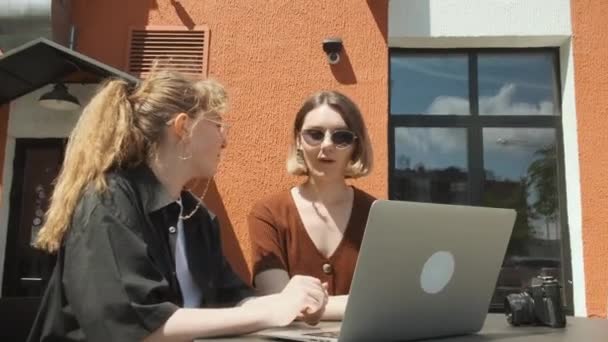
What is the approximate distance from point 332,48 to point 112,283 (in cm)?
285

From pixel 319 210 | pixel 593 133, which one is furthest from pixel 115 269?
pixel 593 133

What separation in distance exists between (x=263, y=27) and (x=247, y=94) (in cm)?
47

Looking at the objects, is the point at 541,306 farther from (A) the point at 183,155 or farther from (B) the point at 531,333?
(A) the point at 183,155

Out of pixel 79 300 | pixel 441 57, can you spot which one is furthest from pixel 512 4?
pixel 79 300

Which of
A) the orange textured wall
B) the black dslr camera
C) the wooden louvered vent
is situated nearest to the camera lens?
the black dslr camera

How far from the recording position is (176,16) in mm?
3873

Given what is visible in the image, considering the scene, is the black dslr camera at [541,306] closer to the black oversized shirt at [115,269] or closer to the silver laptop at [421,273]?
the silver laptop at [421,273]

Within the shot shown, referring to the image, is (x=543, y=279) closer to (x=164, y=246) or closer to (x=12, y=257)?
(x=164, y=246)

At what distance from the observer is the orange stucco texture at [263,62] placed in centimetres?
362

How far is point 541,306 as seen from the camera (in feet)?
4.64

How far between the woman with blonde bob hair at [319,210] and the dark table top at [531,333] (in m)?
0.50

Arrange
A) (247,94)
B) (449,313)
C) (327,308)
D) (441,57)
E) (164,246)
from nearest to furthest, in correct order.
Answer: (449,313)
(164,246)
(327,308)
(247,94)
(441,57)

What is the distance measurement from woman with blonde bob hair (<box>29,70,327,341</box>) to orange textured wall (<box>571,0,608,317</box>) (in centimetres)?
261

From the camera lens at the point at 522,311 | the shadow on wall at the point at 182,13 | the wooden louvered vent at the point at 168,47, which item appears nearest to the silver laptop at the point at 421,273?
the camera lens at the point at 522,311
